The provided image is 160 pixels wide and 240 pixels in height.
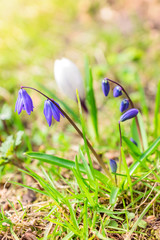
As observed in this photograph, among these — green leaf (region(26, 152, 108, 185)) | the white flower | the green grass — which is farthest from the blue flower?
the white flower

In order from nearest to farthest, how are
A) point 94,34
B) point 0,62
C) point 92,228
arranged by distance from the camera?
1. point 92,228
2. point 0,62
3. point 94,34

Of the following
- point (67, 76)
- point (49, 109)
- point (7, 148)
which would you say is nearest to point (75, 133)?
point (67, 76)

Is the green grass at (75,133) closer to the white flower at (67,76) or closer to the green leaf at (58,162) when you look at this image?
the green leaf at (58,162)

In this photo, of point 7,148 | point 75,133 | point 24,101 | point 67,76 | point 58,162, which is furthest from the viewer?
point 75,133

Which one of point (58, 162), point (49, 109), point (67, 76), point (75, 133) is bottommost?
point (58, 162)

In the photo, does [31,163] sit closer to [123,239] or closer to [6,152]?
[6,152]

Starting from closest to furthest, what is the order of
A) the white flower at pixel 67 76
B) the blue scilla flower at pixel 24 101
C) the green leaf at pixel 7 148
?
the blue scilla flower at pixel 24 101, the green leaf at pixel 7 148, the white flower at pixel 67 76

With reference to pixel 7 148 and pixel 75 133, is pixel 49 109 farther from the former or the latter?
pixel 75 133

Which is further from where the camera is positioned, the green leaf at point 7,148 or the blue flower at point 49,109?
the green leaf at point 7,148

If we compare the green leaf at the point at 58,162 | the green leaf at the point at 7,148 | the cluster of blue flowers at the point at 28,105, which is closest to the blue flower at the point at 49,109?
the cluster of blue flowers at the point at 28,105

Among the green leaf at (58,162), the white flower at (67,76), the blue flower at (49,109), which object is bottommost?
the green leaf at (58,162)

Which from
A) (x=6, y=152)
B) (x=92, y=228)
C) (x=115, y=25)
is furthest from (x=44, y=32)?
(x=92, y=228)
